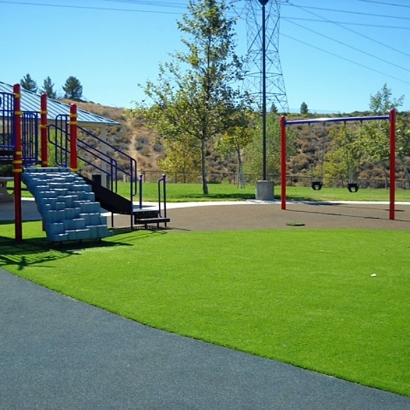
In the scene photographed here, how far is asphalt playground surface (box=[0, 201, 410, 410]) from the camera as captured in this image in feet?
15.6

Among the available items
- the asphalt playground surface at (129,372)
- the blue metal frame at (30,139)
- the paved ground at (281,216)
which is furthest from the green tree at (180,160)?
the asphalt playground surface at (129,372)

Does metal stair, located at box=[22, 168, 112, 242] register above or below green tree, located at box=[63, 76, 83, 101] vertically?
below

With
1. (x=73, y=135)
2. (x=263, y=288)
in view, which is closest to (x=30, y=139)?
(x=73, y=135)

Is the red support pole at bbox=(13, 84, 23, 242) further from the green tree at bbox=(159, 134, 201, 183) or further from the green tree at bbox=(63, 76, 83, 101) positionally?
the green tree at bbox=(63, 76, 83, 101)

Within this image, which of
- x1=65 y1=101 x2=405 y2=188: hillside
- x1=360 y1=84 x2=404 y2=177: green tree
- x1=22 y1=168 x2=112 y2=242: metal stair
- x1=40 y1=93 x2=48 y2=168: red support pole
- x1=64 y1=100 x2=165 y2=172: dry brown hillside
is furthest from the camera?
x1=64 y1=100 x2=165 y2=172: dry brown hillside

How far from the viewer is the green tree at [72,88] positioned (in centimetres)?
9125

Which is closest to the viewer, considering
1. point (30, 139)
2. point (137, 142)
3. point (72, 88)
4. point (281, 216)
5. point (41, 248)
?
point (41, 248)

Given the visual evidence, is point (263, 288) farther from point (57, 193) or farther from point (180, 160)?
point (180, 160)

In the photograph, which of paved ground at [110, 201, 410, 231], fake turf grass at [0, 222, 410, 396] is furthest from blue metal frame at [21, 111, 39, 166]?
paved ground at [110, 201, 410, 231]

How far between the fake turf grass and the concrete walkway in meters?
0.25

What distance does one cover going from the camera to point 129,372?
5.39 metres

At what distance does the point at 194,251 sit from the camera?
11750 millimetres

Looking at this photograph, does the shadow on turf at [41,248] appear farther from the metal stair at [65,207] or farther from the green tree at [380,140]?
the green tree at [380,140]

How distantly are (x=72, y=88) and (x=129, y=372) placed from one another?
90056 mm
